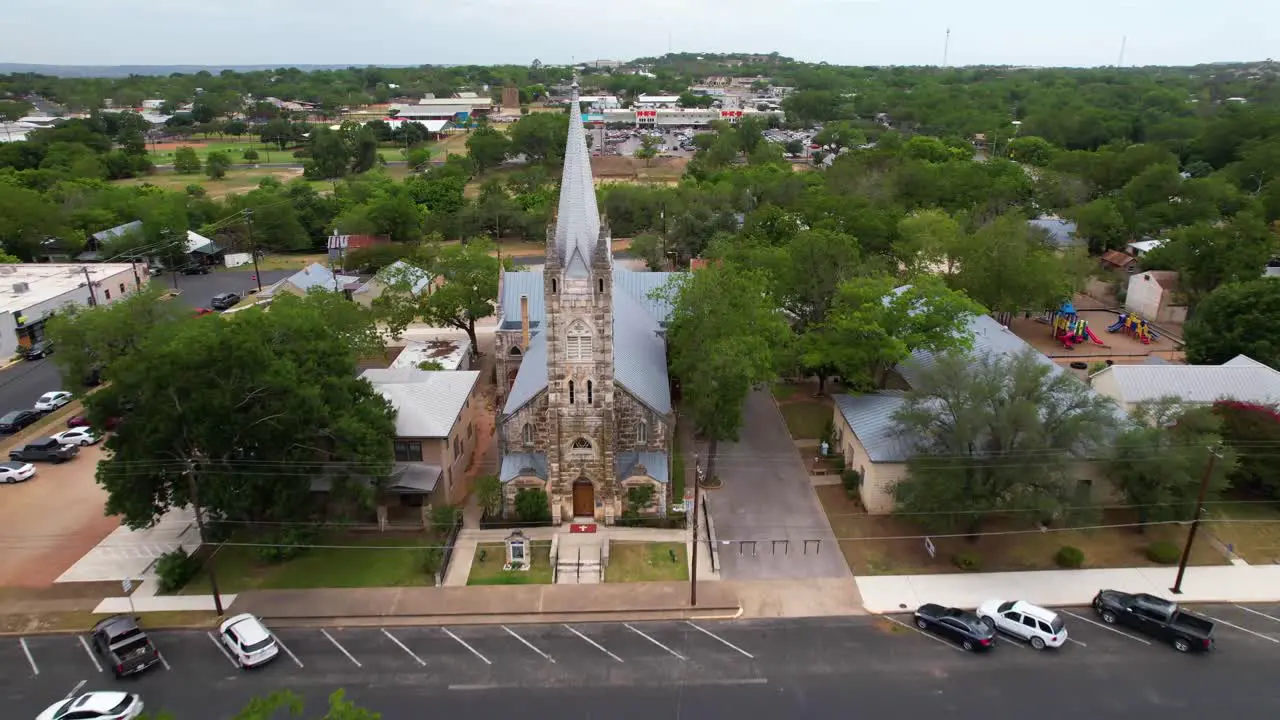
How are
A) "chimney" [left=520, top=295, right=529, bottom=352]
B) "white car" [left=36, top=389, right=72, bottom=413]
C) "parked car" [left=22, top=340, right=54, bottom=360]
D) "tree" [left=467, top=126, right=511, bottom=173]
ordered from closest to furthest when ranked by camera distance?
"chimney" [left=520, top=295, right=529, bottom=352], "white car" [left=36, top=389, right=72, bottom=413], "parked car" [left=22, top=340, right=54, bottom=360], "tree" [left=467, top=126, right=511, bottom=173]

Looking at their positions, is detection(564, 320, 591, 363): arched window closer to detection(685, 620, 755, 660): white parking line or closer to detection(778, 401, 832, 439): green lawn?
detection(685, 620, 755, 660): white parking line

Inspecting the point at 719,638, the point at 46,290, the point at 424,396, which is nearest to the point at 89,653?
the point at 424,396

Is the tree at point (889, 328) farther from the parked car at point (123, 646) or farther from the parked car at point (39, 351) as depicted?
the parked car at point (39, 351)

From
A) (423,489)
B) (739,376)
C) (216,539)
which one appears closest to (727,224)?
(739,376)

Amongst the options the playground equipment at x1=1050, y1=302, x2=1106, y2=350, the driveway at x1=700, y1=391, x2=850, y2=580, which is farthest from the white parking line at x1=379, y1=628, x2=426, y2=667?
the playground equipment at x1=1050, y1=302, x2=1106, y2=350

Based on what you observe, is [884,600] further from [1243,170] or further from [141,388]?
[1243,170]
